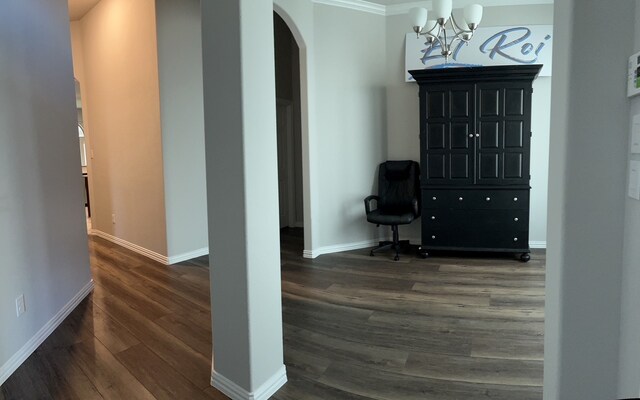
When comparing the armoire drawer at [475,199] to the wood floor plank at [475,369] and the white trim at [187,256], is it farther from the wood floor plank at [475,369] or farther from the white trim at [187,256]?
the white trim at [187,256]

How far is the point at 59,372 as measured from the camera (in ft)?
7.57

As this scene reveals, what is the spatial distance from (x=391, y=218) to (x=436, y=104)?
1370 millimetres

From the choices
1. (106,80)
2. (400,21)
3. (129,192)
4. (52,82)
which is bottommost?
(129,192)

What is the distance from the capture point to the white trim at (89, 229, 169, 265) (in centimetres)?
457

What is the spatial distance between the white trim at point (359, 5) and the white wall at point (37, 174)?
2.73 metres

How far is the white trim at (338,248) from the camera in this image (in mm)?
4719

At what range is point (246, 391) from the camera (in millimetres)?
1964

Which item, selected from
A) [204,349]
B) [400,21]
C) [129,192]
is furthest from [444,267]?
[129,192]

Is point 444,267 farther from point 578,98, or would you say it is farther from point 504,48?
point 578,98

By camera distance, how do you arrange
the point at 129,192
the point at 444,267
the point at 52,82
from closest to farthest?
the point at 52,82 → the point at 444,267 → the point at 129,192

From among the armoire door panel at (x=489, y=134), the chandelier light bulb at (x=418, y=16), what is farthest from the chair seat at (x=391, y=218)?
the chandelier light bulb at (x=418, y=16)

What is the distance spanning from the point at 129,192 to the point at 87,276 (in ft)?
5.39

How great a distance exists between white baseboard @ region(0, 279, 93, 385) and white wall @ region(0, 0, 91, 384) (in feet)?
0.07

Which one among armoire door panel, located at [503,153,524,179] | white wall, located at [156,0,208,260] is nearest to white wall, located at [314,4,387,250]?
white wall, located at [156,0,208,260]
